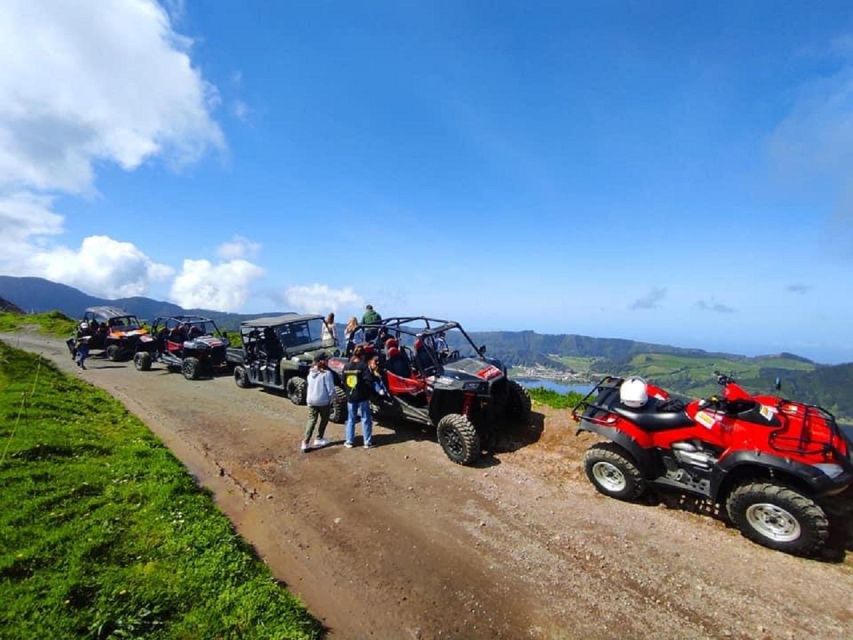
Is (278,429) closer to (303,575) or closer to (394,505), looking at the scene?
(394,505)

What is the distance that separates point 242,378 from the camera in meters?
14.0

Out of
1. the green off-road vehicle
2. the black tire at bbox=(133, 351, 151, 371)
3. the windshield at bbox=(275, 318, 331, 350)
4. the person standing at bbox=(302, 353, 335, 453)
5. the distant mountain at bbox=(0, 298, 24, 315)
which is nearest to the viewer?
the person standing at bbox=(302, 353, 335, 453)

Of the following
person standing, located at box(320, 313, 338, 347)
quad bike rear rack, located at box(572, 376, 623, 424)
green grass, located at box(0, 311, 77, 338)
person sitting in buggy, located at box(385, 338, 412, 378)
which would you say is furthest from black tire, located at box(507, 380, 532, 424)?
green grass, located at box(0, 311, 77, 338)

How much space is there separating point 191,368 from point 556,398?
13.8 meters

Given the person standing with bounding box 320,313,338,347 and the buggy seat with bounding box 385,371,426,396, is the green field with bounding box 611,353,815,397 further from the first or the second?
the person standing with bounding box 320,313,338,347

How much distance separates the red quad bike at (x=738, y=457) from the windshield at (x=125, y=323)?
77.6ft

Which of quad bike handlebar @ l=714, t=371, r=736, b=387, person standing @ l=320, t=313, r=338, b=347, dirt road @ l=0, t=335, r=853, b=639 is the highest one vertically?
person standing @ l=320, t=313, r=338, b=347

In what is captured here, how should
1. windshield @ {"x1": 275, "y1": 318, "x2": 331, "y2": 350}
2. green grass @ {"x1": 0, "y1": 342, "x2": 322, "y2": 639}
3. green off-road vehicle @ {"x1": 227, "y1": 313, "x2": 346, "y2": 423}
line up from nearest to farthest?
1. green grass @ {"x1": 0, "y1": 342, "x2": 322, "y2": 639}
2. green off-road vehicle @ {"x1": 227, "y1": 313, "x2": 346, "y2": 423}
3. windshield @ {"x1": 275, "y1": 318, "x2": 331, "y2": 350}

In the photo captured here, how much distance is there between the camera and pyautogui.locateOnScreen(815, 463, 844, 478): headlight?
4532mm

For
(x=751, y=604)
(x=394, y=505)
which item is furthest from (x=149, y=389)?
(x=751, y=604)

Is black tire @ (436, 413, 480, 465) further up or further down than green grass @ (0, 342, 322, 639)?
further up

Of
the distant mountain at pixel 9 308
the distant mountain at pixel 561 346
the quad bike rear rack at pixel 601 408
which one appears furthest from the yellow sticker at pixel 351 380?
the distant mountain at pixel 9 308

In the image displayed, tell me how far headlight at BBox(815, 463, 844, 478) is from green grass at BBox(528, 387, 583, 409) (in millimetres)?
5494

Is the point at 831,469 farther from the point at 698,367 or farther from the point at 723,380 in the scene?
the point at 698,367
